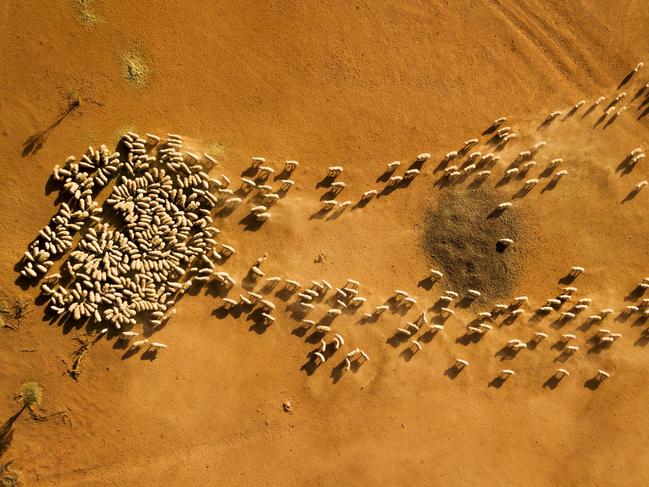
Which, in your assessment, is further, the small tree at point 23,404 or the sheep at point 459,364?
the sheep at point 459,364

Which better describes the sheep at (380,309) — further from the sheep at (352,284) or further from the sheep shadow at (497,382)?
the sheep shadow at (497,382)

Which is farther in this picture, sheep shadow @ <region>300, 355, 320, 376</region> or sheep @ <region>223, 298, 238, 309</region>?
sheep shadow @ <region>300, 355, 320, 376</region>

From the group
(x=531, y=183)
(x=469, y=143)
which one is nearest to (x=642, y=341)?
(x=531, y=183)

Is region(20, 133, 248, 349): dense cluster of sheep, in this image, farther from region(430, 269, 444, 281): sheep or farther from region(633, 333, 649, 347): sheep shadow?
region(633, 333, 649, 347): sheep shadow

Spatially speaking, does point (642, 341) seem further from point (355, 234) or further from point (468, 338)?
point (355, 234)

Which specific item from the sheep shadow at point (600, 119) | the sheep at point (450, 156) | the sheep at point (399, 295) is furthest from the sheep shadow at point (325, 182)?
the sheep shadow at point (600, 119)

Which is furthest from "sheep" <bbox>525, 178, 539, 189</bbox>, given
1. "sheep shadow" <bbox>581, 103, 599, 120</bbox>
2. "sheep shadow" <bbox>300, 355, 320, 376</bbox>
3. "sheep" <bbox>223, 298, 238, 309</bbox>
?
"sheep" <bbox>223, 298, 238, 309</bbox>

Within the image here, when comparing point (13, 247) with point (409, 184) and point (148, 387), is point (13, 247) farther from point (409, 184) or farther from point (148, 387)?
point (409, 184)
